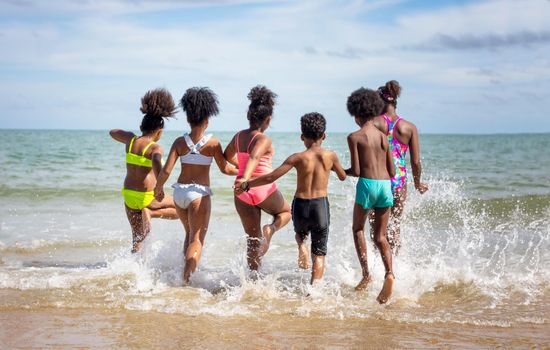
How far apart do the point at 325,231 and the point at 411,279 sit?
4.09 feet

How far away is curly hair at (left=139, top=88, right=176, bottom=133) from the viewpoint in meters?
6.48

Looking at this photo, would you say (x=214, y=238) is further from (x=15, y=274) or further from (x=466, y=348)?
(x=466, y=348)

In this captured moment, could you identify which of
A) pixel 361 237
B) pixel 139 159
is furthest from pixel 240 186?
pixel 139 159

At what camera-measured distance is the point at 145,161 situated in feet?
21.6

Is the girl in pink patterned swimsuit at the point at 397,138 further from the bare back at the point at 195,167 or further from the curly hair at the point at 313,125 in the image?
the bare back at the point at 195,167

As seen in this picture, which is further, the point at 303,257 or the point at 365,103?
the point at 303,257

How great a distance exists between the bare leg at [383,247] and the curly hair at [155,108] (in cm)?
243

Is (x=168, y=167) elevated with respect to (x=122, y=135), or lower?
lower

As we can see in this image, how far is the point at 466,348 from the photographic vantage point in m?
4.40

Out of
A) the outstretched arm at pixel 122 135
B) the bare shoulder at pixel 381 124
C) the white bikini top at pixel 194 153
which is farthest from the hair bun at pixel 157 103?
the bare shoulder at pixel 381 124

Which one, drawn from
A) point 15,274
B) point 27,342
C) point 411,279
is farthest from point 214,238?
point 27,342

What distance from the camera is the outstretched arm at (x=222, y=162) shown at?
604 centimetres

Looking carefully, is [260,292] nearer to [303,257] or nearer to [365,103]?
[303,257]

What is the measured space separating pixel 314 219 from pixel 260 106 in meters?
1.22
